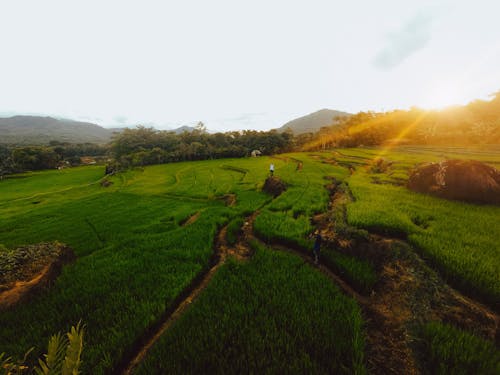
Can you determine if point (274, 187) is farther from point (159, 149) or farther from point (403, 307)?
point (159, 149)

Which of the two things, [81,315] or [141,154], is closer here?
[81,315]

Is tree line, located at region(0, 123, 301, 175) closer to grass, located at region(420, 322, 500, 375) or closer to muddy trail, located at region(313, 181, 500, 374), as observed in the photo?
muddy trail, located at region(313, 181, 500, 374)

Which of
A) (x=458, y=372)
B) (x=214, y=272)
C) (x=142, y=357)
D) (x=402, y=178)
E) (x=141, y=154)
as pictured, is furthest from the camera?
(x=141, y=154)

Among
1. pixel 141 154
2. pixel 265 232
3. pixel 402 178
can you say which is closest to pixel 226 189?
pixel 265 232

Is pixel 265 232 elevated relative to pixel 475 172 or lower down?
lower down

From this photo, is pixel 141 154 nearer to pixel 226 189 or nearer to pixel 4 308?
pixel 226 189
